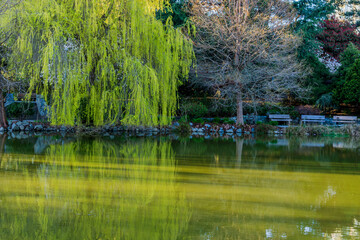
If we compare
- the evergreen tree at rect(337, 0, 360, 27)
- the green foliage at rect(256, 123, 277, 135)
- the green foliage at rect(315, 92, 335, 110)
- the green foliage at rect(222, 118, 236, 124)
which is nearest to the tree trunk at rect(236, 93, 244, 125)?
the green foliage at rect(222, 118, 236, 124)

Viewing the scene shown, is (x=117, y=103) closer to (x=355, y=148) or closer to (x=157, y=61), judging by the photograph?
(x=157, y=61)

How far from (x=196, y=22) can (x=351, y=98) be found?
893 cm

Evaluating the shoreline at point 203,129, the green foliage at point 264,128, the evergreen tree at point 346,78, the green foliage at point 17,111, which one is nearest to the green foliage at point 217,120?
the shoreline at point 203,129

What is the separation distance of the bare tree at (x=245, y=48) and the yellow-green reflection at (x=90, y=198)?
10.3 m

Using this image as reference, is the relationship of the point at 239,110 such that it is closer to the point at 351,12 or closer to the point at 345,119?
the point at 345,119

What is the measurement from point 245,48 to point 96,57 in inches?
292

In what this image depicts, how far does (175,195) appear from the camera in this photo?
6746mm

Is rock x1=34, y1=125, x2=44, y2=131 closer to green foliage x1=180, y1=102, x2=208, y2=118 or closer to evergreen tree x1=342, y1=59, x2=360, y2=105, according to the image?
green foliage x1=180, y1=102, x2=208, y2=118

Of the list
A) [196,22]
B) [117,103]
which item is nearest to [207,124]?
[196,22]

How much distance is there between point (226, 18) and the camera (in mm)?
20500

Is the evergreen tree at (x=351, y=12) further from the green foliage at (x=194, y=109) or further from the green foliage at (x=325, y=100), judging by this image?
the green foliage at (x=194, y=109)

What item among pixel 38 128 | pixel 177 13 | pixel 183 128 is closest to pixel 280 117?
pixel 183 128

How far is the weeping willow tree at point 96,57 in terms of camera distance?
14844mm

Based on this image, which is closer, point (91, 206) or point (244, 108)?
point (91, 206)
